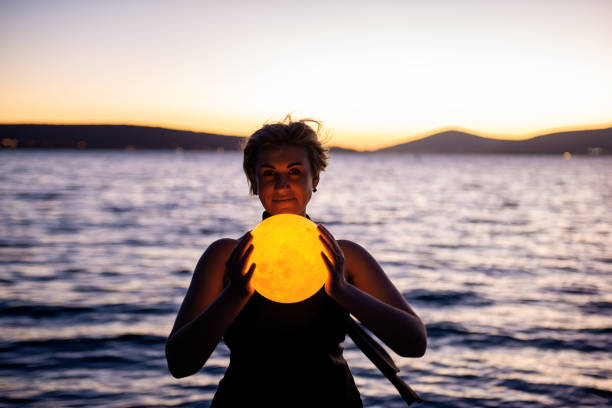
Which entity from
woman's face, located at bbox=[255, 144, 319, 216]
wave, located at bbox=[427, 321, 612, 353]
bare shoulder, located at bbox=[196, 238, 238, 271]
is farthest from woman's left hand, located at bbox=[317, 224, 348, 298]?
wave, located at bbox=[427, 321, 612, 353]

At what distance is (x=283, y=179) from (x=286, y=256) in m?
0.53

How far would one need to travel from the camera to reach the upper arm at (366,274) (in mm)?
2420

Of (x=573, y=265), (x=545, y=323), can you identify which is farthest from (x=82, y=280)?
(x=573, y=265)

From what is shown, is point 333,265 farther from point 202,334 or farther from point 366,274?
point 202,334

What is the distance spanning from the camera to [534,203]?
4022 centimetres

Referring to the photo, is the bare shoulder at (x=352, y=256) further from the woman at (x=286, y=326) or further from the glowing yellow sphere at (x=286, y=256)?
the glowing yellow sphere at (x=286, y=256)

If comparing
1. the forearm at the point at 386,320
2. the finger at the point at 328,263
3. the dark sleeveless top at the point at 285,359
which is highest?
the finger at the point at 328,263

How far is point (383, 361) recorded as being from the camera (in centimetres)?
229

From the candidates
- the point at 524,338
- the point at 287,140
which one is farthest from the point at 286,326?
the point at 524,338

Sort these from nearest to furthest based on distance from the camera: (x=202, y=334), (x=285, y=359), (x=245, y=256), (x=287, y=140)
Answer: (x=245, y=256) < (x=202, y=334) < (x=285, y=359) < (x=287, y=140)

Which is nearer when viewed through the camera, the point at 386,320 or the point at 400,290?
the point at 386,320

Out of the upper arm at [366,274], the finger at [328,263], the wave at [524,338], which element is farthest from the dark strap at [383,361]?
the wave at [524,338]

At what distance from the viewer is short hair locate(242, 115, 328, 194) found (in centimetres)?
256

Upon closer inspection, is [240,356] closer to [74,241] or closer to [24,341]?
[24,341]
